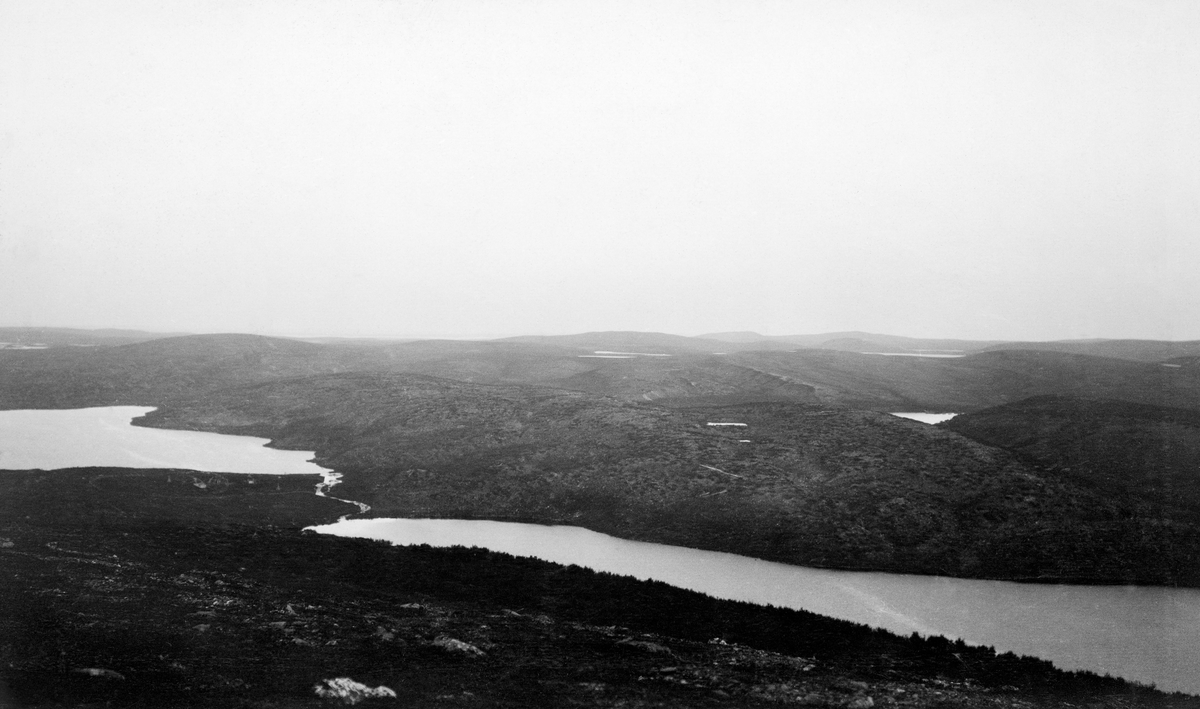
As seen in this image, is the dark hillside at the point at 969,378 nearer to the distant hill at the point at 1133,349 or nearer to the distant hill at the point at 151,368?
the distant hill at the point at 1133,349

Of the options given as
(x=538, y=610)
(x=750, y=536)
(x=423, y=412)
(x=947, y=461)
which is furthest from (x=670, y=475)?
(x=423, y=412)

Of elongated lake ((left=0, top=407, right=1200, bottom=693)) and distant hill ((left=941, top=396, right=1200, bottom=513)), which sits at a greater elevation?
distant hill ((left=941, top=396, right=1200, bottom=513))

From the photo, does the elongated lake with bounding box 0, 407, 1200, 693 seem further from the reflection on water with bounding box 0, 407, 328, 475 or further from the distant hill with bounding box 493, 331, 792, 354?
the distant hill with bounding box 493, 331, 792, 354

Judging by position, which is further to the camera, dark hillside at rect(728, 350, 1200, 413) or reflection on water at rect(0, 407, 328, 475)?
Answer: dark hillside at rect(728, 350, 1200, 413)

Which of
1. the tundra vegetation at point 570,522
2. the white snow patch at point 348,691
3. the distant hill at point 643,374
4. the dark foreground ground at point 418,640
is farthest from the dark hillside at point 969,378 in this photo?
the white snow patch at point 348,691

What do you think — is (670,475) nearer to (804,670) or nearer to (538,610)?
(538,610)

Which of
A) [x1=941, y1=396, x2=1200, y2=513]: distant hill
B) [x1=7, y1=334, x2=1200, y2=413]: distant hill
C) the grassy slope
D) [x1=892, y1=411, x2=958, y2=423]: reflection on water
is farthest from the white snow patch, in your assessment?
[x1=7, y1=334, x2=1200, y2=413]: distant hill

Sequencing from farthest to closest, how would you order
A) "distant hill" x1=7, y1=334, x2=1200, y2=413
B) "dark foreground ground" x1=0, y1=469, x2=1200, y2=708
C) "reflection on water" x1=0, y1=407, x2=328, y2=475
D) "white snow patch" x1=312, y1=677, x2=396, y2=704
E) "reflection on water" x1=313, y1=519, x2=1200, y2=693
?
"distant hill" x1=7, y1=334, x2=1200, y2=413 → "reflection on water" x1=0, y1=407, x2=328, y2=475 → "reflection on water" x1=313, y1=519, x2=1200, y2=693 → "dark foreground ground" x1=0, y1=469, x2=1200, y2=708 → "white snow patch" x1=312, y1=677, x2=396, y2=704
